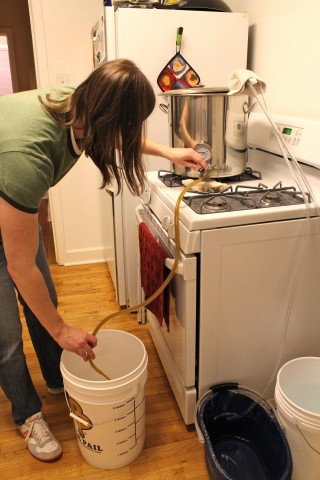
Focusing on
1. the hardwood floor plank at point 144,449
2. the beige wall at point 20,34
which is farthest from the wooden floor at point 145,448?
the beige wall at point 20,34

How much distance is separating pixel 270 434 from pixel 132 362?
0.51m

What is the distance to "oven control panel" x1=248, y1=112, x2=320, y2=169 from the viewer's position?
51.8 inches

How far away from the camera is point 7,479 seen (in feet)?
4.17

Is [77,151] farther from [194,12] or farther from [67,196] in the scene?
[67,196]

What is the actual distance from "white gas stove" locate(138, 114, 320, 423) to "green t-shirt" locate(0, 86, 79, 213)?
0.39 m

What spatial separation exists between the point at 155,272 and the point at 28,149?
0.59m

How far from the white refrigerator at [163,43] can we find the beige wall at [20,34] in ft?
9.71

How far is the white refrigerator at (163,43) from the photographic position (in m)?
1.69

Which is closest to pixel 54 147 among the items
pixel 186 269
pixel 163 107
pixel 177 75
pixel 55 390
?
pixel 186 269

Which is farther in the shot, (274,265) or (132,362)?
(132,362)

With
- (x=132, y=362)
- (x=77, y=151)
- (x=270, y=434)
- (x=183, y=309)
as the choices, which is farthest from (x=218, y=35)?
(x=270, y=434)

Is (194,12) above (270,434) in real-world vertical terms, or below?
above

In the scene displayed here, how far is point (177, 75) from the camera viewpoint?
178 centimetres

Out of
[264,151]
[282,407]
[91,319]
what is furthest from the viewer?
[91,319]
